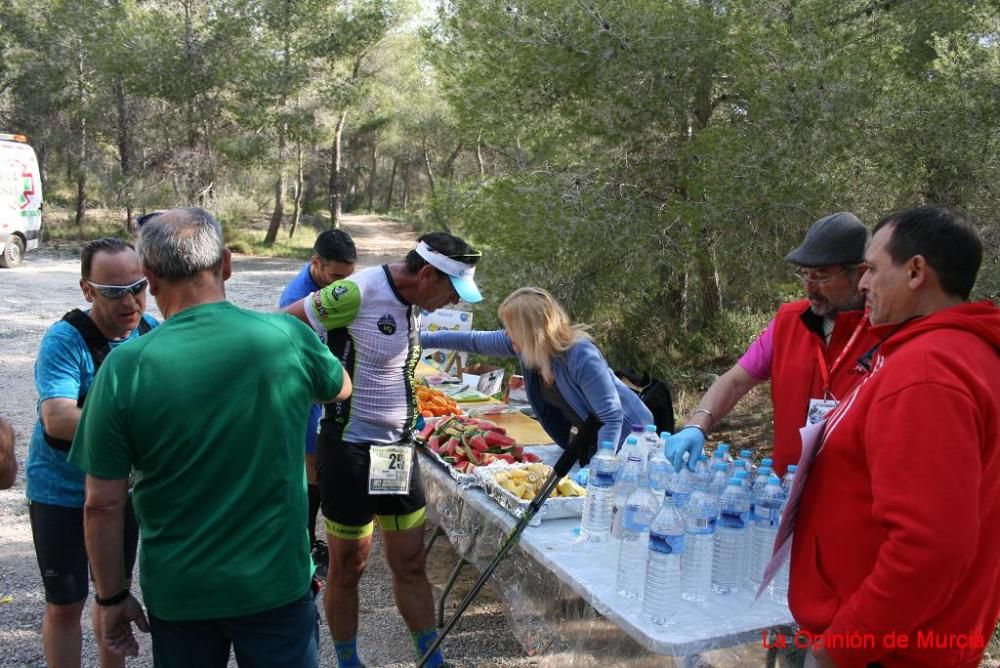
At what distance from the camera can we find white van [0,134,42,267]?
15367 mm

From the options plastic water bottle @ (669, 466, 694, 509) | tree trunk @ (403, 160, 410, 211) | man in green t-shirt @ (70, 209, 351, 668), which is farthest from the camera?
tree trunk @ (403, 160, 410, 211)

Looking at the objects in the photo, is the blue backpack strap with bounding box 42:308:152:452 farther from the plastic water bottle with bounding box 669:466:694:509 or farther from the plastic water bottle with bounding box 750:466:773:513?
the plastic water bottle with bounding box 750:466:773:513

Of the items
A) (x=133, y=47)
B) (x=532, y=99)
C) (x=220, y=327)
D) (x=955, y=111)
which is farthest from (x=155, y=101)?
(x=220, y=327)

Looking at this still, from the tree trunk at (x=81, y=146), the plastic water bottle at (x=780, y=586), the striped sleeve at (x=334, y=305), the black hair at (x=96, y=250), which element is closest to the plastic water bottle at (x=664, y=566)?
the plastic water bottle at (x=780, y=586)

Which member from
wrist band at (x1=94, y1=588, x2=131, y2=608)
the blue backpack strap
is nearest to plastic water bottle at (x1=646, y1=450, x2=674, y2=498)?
wrist band at (x1=94, y1=588, x2=131, y2=608)

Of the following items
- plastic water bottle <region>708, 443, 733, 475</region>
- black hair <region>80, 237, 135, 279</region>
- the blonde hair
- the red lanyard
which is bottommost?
plastic water bottle <region>708, 443, 733, 475</region>

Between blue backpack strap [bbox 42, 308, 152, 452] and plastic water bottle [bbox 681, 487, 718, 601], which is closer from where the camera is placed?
plastic water bottle [bbox 681, 487, 718, 601]

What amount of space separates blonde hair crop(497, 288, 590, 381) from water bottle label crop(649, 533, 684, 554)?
145 centimetres

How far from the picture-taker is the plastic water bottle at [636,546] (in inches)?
92.1

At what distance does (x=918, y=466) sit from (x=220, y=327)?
1.51 m

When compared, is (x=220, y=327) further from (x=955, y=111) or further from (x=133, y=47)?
(x=133, y=47)

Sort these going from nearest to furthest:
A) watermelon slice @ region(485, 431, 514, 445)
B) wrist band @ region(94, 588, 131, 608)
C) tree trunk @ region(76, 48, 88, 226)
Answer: wrist band @ region(94, 588, 131, 608), watermelon slice @ region(485, 431, 514, 445), tree trunk @ region(76, 48, 88, 226)

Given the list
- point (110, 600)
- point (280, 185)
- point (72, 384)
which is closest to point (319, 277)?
point (72, 384)

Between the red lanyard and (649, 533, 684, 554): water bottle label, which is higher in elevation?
the red lanyard
